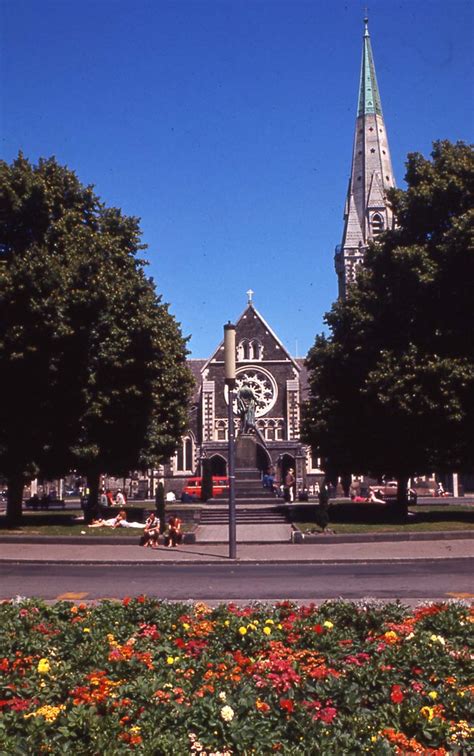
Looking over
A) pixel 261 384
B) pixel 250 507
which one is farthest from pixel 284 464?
pixel 250 507

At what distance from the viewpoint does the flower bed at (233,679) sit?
4.78 m

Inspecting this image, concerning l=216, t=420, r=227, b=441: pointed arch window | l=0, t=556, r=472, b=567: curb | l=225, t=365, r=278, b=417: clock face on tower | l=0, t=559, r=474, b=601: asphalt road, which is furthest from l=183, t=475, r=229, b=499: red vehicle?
l=0, t=559, r=474, b=601: asphalt road

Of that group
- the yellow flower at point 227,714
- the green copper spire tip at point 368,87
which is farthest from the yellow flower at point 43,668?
the green copper spire tip at point 368,87

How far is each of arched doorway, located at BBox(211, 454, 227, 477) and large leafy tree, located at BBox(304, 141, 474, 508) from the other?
3830 centimetres

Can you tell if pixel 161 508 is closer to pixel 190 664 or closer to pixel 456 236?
pixel 456 236

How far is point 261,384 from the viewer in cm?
7819

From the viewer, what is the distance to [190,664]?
21.3 feet

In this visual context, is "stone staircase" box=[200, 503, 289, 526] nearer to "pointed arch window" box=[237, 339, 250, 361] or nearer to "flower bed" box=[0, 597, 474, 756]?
"flower bed" box=[0, 597, 474, 756]

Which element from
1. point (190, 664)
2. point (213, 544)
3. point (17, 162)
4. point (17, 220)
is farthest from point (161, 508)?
point (190, 664)

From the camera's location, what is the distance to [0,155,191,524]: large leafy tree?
2791 cm

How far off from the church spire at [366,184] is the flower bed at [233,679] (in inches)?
3335

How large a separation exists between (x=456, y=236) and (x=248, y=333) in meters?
49.6

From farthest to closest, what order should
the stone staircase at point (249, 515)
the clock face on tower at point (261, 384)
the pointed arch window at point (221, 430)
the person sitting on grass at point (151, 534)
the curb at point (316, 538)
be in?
the clock face on tower at point (261, 384) → the pointed arch window at point (221, 430) → the stone staircase at point (249, 515) → the person sitting on grass at point (151, 534) → the curb at point (316, 538)

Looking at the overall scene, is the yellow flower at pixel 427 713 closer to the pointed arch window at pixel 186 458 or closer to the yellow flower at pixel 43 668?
the yellow flower at pixel 43 668
